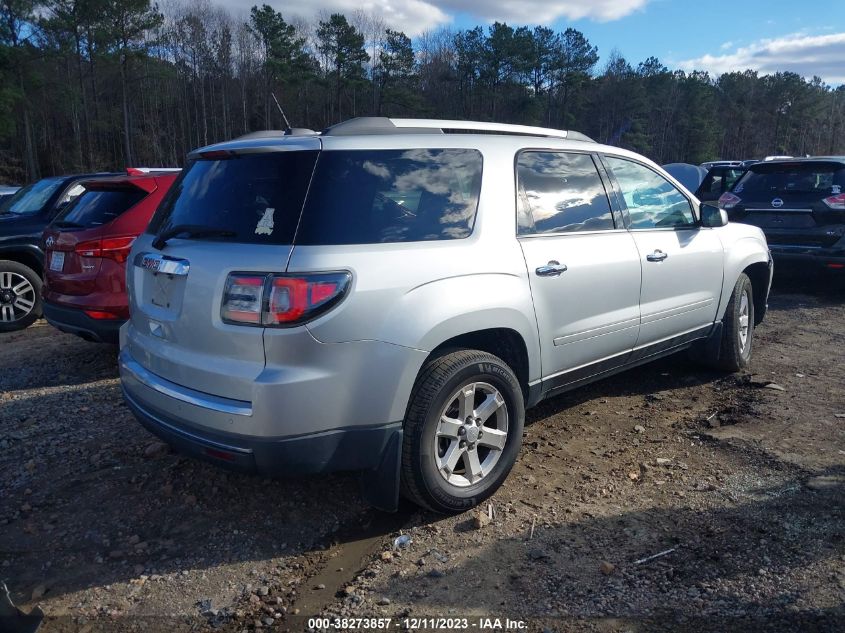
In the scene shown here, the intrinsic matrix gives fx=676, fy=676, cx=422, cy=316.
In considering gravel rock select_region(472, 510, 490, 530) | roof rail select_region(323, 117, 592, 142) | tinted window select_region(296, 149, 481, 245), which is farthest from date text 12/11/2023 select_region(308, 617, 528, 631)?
roof rail select_region(323, 117, 592, 142)

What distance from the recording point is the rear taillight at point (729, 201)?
909cm

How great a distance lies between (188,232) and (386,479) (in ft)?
4.89

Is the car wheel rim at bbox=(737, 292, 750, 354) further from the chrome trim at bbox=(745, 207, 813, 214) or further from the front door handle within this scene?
the chrome trim at bbox=(745, 207, 813, 214)

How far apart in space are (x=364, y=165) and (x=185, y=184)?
1093 mm

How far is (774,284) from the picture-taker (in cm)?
982

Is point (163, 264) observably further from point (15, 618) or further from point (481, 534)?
point (481, 534)

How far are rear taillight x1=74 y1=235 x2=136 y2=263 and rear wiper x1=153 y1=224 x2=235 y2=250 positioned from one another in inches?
99.6

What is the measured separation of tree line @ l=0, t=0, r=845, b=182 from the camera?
3941cm

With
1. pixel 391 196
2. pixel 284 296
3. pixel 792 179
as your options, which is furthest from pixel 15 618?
pixel 792 179

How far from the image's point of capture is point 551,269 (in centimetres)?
365

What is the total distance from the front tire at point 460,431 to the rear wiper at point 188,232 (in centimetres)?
112

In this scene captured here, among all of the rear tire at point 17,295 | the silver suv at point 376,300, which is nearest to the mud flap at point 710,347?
the silver suv at point 376,300

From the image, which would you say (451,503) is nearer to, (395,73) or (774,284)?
(774,284)

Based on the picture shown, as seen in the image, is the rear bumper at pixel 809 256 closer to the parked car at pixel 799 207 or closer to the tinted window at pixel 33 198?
the parked car at pixel 799 207
